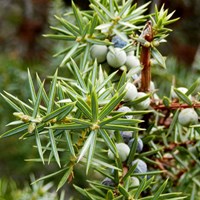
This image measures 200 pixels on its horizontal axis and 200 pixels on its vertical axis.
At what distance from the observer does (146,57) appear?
51cm

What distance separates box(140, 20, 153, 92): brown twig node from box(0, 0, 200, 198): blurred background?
51 cm

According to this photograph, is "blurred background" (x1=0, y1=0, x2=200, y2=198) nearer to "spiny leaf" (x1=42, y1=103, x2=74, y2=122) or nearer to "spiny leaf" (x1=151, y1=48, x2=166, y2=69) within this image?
"spiny leaf" (x1=151, y1=48, x2=166, y2=69)

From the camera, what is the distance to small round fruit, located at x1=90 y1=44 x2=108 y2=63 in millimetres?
527

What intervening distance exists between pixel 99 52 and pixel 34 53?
1.32 m

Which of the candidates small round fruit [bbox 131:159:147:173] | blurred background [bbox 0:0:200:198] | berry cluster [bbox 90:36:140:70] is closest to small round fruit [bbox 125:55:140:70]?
berry cluster [bbox 90:36:140:70]

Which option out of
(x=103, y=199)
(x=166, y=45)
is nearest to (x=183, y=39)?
(x=166, y=45)

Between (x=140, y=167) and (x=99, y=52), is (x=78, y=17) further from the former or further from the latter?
(x=140, y=167)

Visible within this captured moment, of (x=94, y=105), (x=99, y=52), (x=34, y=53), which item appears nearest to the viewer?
(x=94, y=105)

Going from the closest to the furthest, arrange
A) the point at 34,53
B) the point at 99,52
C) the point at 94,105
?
the point at 94,105 → the point at 99,52 → the point at 34,53

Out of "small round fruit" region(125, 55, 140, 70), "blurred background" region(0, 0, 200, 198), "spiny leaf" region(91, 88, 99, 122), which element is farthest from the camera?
"blurred background" region(0, 0, 200, 198)

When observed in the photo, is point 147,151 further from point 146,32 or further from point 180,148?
point 146,32

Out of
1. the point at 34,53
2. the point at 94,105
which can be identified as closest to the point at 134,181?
the point at 94,105

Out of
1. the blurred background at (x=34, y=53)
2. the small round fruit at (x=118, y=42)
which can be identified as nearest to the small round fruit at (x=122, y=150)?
the small round fruit at (x=118, y=42)

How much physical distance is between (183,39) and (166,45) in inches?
5.6
